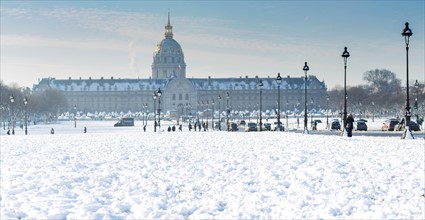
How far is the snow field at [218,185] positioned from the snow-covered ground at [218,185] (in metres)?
0.02

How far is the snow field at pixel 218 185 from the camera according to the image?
1135cm

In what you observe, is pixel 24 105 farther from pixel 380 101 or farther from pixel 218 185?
pixel 218 185

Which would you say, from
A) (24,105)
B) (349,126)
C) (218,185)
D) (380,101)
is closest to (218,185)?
(218,185)

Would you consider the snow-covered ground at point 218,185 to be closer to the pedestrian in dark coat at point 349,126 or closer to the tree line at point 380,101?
the pedestrian in dark coat at point 349,126

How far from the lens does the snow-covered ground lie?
37.2 feet

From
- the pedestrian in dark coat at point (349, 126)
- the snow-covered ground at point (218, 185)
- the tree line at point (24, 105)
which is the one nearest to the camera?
the snow-covered ground at point (218, 185)

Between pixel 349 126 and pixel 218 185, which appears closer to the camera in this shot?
pixel 218 185

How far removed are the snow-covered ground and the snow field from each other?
20 millimetres

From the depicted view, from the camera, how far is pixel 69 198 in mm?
12477

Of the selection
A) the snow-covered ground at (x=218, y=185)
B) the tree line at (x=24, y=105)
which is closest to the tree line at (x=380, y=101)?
the tree line at (x=24, y=105)

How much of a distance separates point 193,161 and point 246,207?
659cm

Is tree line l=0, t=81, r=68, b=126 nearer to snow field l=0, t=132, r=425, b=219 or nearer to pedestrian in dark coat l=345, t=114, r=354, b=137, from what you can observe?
pedestrian in dark coat l=345, t=114, r=354, b=137

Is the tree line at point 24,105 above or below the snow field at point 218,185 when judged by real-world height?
above

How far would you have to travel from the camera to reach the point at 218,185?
545 inches
